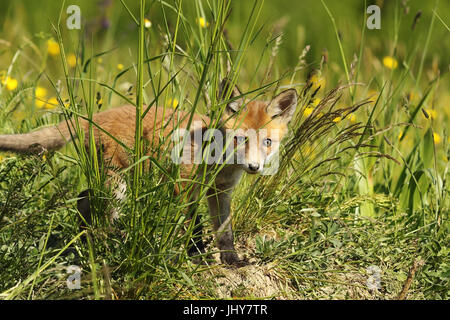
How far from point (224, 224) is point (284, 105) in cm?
98

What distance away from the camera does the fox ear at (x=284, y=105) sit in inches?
135

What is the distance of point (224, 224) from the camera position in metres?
2.96

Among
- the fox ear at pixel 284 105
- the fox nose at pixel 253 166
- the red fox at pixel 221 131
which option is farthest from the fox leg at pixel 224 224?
the fox ear at pixel 284 105

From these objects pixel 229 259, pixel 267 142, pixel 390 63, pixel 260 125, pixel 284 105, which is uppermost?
pixel 390 63

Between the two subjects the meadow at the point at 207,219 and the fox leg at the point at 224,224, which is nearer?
the meadow at the point at 207,219

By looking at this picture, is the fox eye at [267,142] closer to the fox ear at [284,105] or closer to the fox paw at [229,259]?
the fox ear at [284,105]

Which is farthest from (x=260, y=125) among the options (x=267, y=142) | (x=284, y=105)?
(x=284, y=105)

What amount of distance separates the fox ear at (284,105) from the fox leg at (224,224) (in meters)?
0.57

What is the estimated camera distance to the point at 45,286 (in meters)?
2.53

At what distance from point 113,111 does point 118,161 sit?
451mm

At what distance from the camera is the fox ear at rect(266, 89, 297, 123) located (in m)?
3.42

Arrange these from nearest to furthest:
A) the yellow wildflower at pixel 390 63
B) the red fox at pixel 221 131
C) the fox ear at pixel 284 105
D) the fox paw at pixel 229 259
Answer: the fox paw at pixel 229 259
the red fox at pixel 221 131
the fox ear at pixel 284 105
the yellow wildflower at pixel 390 63

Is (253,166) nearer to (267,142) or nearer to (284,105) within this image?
(267,142)
